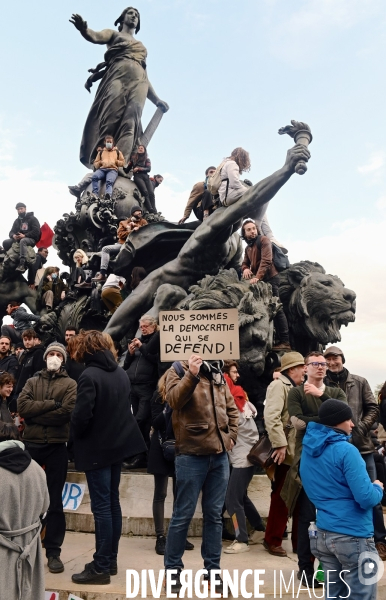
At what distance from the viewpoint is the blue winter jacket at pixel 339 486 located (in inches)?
124

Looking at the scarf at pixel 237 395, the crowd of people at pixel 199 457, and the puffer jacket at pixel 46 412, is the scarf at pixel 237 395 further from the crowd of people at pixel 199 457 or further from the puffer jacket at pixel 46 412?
the puffer jacket at pixel 46 412

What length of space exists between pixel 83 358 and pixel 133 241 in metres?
5.21

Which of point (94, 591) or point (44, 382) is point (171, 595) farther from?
point (44, 382)

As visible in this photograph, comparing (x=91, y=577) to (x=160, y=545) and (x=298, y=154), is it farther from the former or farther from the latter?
(x=298, y=154)

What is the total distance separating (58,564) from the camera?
442 cm

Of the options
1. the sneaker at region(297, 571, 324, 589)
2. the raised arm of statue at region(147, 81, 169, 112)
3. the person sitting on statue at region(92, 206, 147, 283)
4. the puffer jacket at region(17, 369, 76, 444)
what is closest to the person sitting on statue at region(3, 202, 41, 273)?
the person sitting on statue at region(92, 206, 147, 283)

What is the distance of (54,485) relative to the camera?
4.78m

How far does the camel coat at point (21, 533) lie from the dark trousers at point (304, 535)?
1821mm

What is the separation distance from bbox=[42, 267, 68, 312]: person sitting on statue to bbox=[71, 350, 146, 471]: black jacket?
6.79 metres

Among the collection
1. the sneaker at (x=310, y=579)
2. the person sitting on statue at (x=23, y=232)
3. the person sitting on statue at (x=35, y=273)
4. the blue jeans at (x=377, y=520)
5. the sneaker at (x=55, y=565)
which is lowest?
the sneaker at (x=310, y=579)

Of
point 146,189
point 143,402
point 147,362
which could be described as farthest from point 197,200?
point 146,189

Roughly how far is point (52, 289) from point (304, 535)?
809 cm

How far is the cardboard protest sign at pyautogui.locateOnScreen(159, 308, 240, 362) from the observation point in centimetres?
402

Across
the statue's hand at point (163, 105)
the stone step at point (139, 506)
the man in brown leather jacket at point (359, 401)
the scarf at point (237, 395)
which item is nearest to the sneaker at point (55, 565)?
the stone step at point (139, 506)
